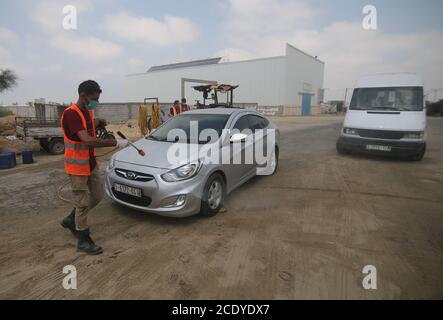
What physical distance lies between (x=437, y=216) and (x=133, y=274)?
4.52 metres

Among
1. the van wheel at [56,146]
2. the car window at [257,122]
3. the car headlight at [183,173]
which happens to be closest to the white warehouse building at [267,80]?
the van wheel at [56,146]

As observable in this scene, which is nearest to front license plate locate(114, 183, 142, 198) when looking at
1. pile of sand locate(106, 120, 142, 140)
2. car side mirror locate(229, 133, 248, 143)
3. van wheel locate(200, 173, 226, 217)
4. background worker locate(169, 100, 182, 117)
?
van wheel locate(200, 173, 226, 217)

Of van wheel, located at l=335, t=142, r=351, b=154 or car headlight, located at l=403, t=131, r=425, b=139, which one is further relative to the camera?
van wheel, located at l=335, t=142, r=351, b=154

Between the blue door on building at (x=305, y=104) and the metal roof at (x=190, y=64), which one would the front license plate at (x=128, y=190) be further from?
the metal roof at (x=190, y=64)

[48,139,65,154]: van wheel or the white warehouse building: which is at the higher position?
the white warehouse building

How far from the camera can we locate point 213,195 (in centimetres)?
415

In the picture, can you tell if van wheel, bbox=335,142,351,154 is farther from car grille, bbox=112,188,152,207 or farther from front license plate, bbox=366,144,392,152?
car grille, bbox=112,188,152,207

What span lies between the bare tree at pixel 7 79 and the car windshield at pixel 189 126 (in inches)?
839

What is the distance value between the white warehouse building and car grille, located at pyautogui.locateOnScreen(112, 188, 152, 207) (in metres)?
31.8

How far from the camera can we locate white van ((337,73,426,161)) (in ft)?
24.4

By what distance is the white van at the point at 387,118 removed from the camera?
24.4 ft

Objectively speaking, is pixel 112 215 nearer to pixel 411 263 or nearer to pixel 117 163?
pixel 117 163

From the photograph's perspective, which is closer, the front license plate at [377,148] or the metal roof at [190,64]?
the front license plate at [377,148]

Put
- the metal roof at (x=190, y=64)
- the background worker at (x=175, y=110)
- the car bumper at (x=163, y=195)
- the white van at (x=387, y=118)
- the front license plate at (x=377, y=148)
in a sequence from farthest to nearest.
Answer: the metal roof at (x=190, y=64) < the background worker at (x=175, y=110) < the front license plate at (x=377, y=148) < the white van at (x=387, y=118) < the car bumper at (x=163, y=195)
